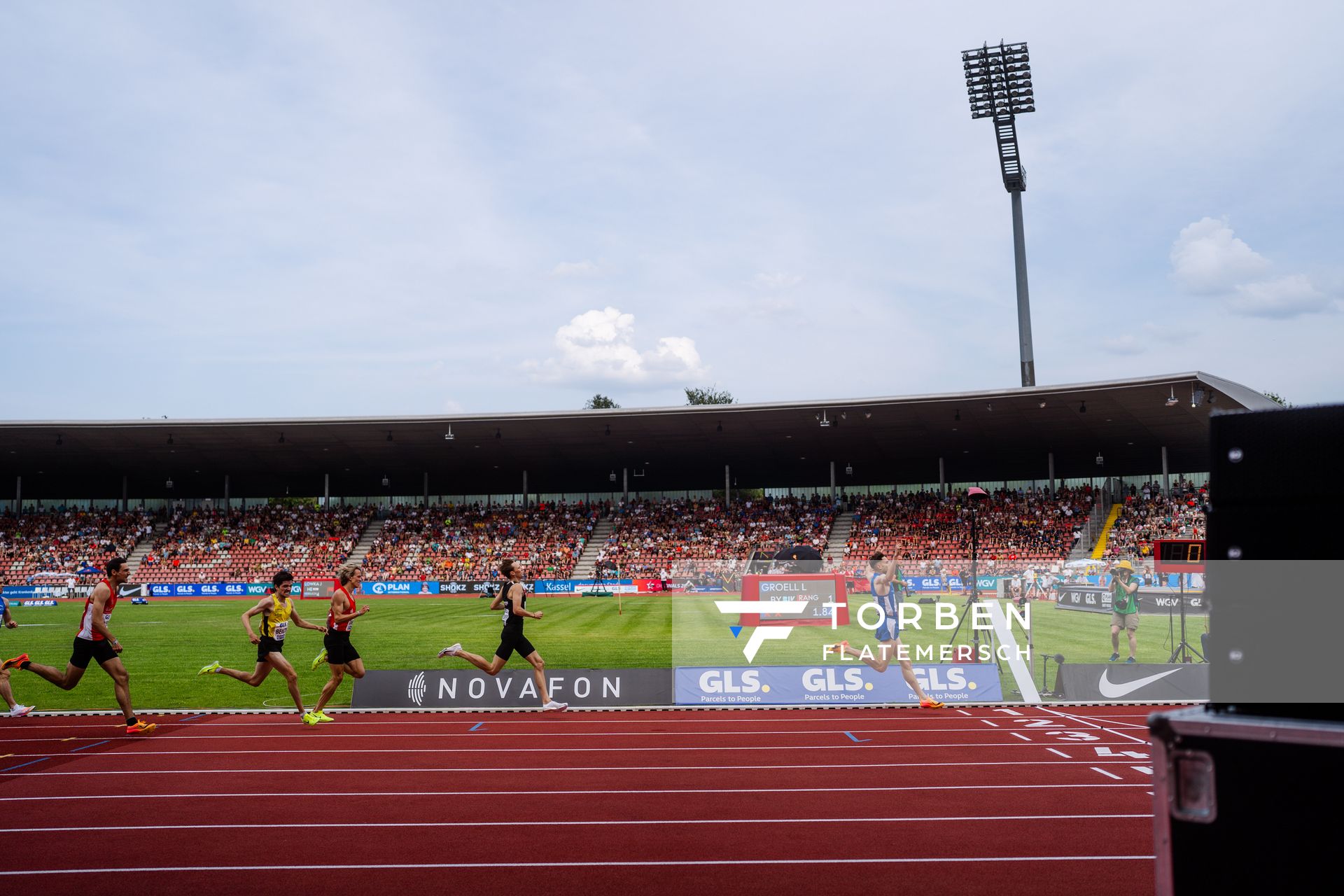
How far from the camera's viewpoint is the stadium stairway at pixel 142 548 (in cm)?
4766

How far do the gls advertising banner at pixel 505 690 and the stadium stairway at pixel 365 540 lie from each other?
3687cm

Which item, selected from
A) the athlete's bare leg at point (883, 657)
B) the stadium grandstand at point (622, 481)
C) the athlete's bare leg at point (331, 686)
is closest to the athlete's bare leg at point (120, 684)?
the athlete's bare leg at point (331, 686)

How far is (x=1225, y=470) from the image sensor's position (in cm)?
244

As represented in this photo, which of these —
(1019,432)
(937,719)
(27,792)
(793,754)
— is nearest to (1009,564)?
(937,719)

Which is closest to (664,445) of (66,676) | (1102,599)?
(1102,599)

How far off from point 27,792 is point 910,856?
24.7 feet

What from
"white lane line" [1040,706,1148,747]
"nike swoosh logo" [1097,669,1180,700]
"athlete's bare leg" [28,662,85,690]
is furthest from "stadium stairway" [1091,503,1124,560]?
"athlete's bare leg" [28,662,85,690]

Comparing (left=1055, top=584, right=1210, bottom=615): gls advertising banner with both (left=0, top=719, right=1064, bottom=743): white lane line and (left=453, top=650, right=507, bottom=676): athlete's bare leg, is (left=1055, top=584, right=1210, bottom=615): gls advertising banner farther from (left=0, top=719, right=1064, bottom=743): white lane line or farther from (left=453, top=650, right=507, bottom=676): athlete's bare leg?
(left=453, top=650, right=507, bottom=676): athlete's bare leg

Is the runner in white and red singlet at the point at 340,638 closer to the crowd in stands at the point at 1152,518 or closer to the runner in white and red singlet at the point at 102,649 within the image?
the runner in white and red singlet at the point at 102,649

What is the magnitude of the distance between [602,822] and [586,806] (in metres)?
0.53

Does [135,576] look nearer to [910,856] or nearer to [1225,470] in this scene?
[910,856]

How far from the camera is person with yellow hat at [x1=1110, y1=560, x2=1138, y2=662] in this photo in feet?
52.0

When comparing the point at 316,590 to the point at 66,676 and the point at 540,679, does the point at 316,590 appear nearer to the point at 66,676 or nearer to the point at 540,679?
the point at 66,676

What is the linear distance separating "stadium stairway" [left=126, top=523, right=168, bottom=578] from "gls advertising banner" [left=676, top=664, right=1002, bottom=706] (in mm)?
42701
